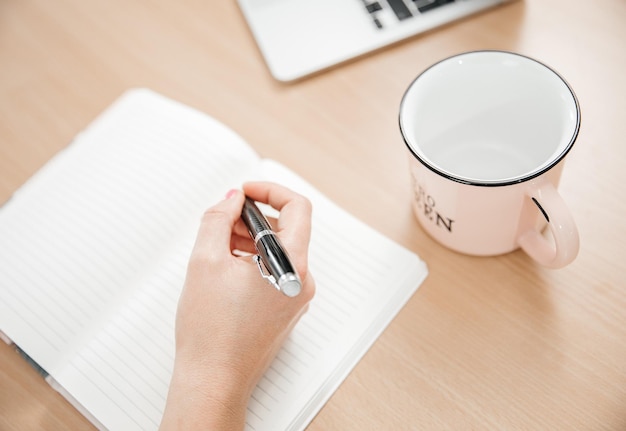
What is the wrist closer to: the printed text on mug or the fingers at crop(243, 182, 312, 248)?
the fingers at crop(243, 182, 312, 248)

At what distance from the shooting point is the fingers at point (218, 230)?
55cm

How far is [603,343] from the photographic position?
1.84 feet

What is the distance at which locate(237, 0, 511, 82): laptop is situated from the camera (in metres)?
0.76

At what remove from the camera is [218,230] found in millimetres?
562

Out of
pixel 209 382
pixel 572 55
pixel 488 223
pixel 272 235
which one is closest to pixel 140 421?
pixel 209 382

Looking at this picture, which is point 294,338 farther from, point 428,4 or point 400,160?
point 428,4

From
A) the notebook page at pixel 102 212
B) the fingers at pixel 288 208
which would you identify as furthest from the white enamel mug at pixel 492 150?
the notebook page at pixel 102 212

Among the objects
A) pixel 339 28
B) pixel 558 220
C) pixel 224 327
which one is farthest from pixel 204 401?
pixel 339 28

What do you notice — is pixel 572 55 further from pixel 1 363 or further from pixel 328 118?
pixel 1 363

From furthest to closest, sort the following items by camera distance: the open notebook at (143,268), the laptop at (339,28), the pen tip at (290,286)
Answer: the laptop at (339,28), the open notebook at (143,268), the pen tip at (290,286)

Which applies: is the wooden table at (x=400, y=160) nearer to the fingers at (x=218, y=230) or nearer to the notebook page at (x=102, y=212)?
the notebook page at (x=102, y=212)

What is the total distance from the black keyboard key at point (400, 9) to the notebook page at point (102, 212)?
0.25 metres

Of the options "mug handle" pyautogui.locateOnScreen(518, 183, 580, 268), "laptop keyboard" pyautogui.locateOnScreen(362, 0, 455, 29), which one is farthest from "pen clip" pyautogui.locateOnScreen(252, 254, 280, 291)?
"laptop keyboard" pyautogui.locateOnScreen(362, 0, 455, 29)

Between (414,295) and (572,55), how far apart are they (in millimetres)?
347
